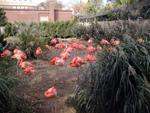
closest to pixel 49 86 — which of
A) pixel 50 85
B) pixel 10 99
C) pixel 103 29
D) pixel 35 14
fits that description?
pixel 50 85

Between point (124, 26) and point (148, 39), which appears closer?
point (148, 39)

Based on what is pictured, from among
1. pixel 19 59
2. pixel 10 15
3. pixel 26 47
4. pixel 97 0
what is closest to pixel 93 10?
pixel 97 0

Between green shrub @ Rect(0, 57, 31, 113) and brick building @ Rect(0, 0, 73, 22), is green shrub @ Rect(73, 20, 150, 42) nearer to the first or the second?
green shrub @ Rect(0, 57, 31, 113)

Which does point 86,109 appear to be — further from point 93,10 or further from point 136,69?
point 93,10

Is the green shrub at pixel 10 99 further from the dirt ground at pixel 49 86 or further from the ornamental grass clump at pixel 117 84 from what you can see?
the ornamental grass clump at pixel 117 84

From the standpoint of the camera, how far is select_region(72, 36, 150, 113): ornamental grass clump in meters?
3.85

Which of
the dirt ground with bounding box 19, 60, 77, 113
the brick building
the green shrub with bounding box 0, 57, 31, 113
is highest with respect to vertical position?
the green shrub with bounding box 0, 57, 31, 113

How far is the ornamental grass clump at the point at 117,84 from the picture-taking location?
3.85 meters

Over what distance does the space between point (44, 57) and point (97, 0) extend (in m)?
23.0

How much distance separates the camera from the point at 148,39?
4770 mm

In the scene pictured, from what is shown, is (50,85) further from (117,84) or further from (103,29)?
(103,29)

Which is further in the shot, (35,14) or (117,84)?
(35,14)

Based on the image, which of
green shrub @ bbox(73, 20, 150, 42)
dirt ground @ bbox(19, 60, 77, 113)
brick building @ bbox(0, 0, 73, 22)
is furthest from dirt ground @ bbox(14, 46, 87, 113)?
brick building @ bbox(0, 0, 73, 22)

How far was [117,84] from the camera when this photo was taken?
3.95 m
